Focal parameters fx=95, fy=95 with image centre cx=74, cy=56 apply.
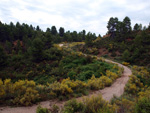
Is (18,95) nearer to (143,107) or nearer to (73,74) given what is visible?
(143,107)

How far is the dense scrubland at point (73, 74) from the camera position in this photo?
4.00 m

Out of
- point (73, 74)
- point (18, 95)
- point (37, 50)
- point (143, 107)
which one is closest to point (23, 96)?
Result: point (18, 95)

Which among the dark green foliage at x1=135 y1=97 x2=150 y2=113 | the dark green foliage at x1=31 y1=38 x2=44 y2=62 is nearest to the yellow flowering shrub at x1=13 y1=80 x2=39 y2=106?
the dark green foliage at x1=135 y1=97 x2=150 y2=113

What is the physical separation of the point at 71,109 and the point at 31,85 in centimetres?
364

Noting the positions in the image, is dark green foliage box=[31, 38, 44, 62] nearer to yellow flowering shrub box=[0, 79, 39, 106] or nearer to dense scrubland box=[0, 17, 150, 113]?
dense scrubland box=[0, 17, 150, 113]

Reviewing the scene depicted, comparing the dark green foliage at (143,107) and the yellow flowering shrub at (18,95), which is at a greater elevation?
the dark green foliage at (143,107)

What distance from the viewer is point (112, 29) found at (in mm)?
38031

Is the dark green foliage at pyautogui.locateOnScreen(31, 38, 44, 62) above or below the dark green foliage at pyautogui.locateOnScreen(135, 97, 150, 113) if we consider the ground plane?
above

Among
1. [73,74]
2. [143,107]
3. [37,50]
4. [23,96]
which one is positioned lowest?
[73,74]

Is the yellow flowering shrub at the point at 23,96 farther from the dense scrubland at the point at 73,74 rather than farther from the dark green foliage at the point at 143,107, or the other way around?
the dark green foliage at the point at 143,107

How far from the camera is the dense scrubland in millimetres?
4004

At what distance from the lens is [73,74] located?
14484 mm

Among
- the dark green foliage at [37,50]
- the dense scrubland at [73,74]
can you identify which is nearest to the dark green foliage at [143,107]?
the dense scrubland at [73,74]

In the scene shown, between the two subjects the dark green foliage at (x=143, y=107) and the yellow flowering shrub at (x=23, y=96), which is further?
the yellow flowering shrub at (x=23, y=96)
